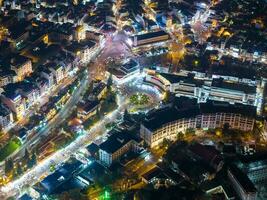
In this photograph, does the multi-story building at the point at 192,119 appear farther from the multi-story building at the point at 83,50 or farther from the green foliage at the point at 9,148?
the multi-story building at the point at 83,50

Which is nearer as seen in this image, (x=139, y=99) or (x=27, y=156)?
(x=27, y=156)

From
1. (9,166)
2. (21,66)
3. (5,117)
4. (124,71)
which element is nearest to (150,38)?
(124,71)

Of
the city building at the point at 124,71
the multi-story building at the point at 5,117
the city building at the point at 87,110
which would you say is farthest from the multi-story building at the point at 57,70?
the multi-story building at the point at 5,117

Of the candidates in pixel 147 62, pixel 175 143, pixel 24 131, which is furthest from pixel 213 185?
pixel 147 62

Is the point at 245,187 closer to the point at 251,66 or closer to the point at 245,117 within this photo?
the point at 245,117

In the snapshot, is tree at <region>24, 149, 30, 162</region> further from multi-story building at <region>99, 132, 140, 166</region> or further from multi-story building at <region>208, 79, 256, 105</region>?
multi-story building at <region>208, 79, 256, 105</region>

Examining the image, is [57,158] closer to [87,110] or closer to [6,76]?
[87,110]
